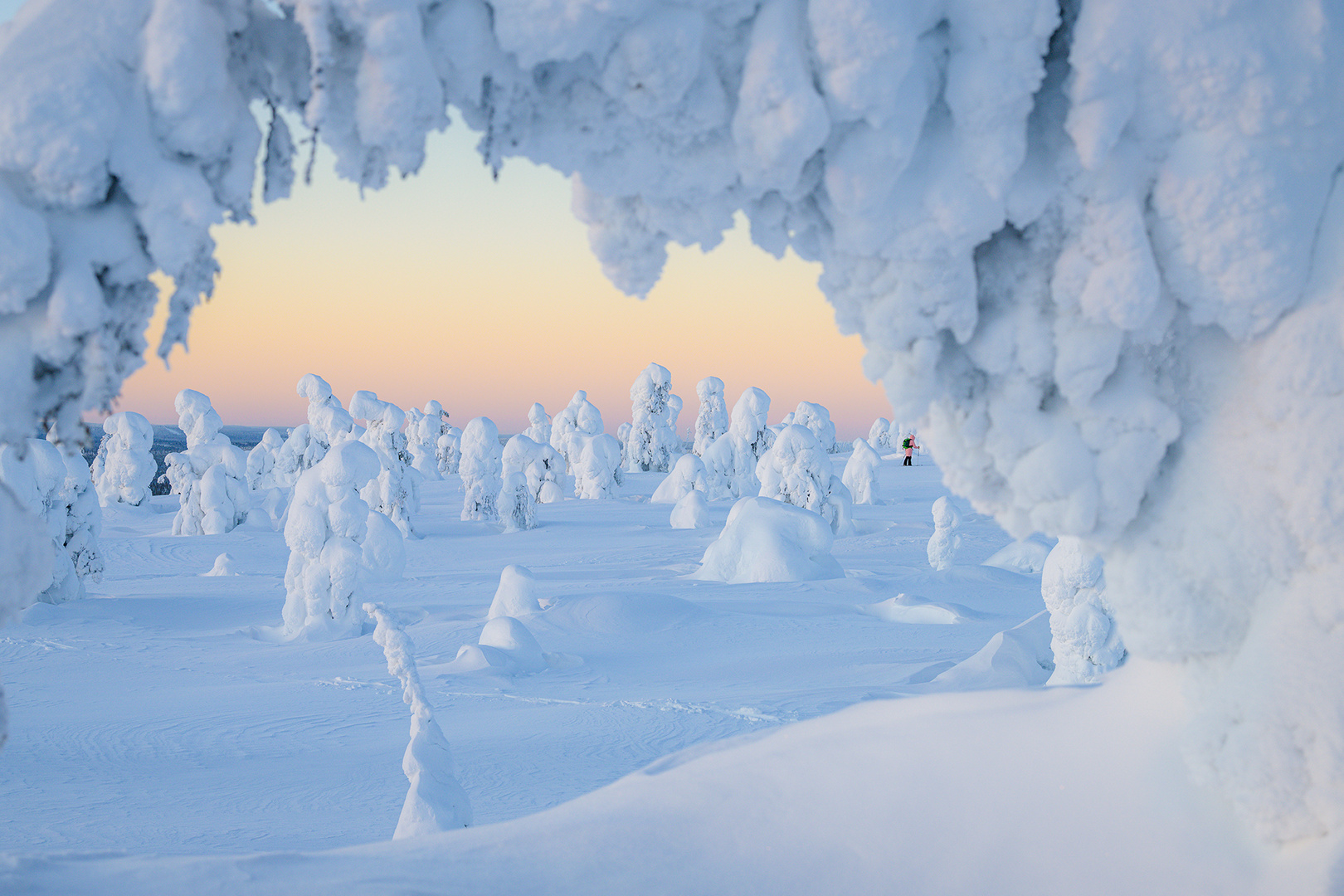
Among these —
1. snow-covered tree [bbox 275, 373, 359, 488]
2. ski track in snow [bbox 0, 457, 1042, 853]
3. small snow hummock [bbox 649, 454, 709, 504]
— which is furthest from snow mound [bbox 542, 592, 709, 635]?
snow-covered tree [bbox 275, 373, 359, 488]

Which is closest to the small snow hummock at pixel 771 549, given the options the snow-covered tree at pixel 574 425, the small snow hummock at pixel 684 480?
the small snow hummock at pixel 684 480

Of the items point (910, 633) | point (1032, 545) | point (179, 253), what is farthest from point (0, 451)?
point (1032, 545)

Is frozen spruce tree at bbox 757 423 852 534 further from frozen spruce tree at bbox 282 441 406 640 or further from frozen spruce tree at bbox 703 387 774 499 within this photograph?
frozen spruce tree at bbox 282 441 406 640

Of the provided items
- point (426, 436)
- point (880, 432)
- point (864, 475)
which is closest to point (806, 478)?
point (864, 475)

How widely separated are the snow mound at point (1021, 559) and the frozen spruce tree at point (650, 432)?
75.6ft

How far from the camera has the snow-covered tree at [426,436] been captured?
41.5 metres

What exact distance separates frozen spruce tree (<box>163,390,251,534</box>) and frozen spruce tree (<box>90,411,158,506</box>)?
59.8 inches

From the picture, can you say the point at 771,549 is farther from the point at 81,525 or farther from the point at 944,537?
→ the point at 81,525

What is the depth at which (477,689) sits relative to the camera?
355 inches

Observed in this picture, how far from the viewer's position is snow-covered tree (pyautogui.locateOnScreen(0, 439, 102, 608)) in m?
13.1

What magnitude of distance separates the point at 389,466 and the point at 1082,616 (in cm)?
1959

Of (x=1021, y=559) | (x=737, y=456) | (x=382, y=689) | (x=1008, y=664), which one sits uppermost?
(x=737, y=456)

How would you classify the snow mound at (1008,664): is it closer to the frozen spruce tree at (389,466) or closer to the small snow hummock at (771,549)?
the small snow hummock at (771,549)

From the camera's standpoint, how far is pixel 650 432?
40719 millimetres
